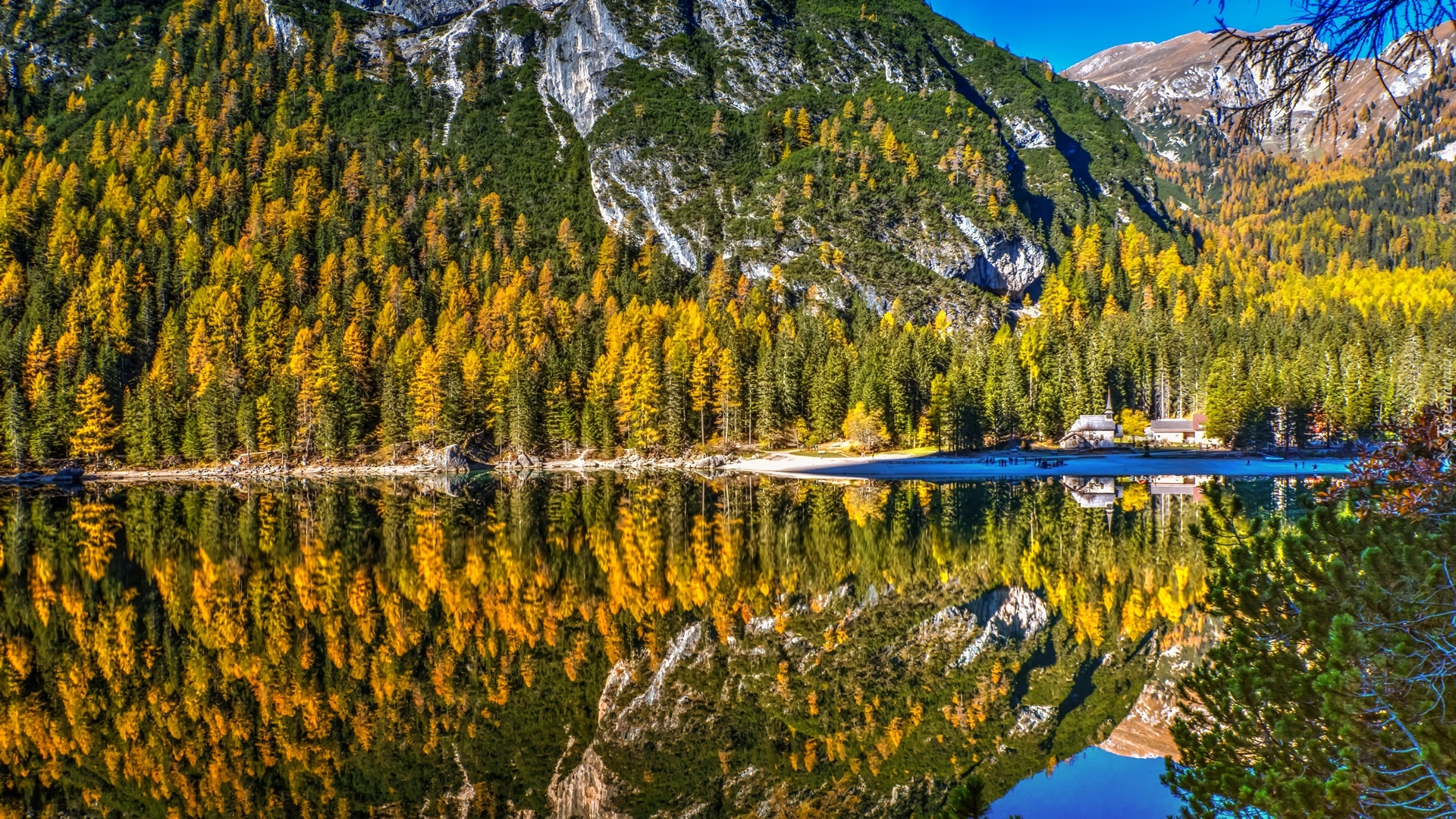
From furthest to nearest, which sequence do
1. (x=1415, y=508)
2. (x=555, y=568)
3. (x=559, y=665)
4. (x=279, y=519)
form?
(x=279, y=519) < (x=555, y=568) < (x=559, y=665) < (x=1415, y=508)

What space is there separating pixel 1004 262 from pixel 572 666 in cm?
12963

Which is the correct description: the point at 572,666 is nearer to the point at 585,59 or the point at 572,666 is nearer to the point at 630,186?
the point at 630,186

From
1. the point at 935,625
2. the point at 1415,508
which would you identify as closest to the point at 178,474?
the point at 935,625

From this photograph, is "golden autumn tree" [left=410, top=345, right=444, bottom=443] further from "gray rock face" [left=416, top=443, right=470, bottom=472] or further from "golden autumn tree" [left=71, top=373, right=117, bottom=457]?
"golden autumn tree" [left=71, top=373, right=117, bottom=457]

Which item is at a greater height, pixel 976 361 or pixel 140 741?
pixel 976 361

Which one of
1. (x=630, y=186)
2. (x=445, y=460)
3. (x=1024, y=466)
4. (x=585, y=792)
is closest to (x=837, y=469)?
(x=1024, y=466)

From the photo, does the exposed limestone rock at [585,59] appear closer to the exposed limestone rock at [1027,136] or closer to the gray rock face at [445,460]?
the exposed limestone rock at [1027,136]

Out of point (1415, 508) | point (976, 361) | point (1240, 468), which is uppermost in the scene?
point (976, 361)

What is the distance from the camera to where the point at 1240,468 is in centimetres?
6756

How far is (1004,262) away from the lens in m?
135

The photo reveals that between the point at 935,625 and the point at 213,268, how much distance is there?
409ft

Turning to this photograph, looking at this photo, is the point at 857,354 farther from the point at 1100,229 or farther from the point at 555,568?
the point at 1100,229

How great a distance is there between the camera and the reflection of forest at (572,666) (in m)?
13.5

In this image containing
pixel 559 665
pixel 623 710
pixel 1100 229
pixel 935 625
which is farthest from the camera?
pixel 1100 229
